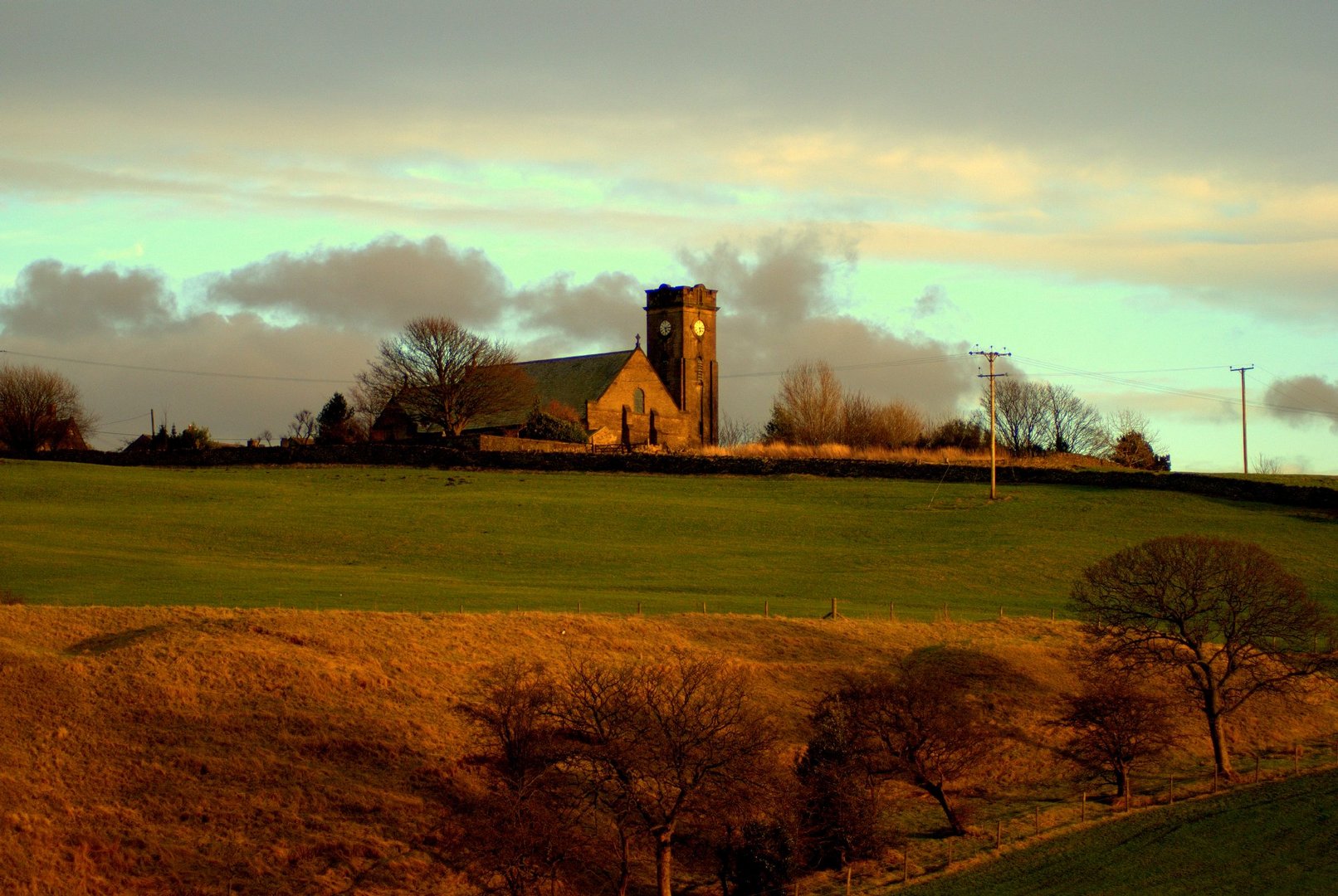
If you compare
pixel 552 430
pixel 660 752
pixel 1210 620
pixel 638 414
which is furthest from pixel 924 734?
pixel 638 414

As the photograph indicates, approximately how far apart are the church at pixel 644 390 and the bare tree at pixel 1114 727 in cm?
4888

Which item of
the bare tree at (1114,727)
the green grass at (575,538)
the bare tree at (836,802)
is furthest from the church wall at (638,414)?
the bare tree at (836,802)

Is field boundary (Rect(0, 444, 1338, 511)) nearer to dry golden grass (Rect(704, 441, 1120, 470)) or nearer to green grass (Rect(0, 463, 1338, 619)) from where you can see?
green grass (Rect(0, 463, 1338, 619))

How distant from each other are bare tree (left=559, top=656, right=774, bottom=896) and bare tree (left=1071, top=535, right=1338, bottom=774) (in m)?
13.0

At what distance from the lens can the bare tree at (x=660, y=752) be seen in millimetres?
24656

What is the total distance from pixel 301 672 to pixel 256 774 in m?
4.27

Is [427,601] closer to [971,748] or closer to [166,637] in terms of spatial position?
[166,637]

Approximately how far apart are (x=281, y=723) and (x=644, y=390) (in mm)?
71540

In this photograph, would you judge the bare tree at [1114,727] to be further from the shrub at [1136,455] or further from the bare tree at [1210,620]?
the shrub at [1136,455]

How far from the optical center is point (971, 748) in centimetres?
3027

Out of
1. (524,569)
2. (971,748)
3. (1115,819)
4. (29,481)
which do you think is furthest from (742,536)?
(29,481)

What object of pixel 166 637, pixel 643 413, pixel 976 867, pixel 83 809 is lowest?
pixel 976 867

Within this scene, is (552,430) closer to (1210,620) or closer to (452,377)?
(452,377)

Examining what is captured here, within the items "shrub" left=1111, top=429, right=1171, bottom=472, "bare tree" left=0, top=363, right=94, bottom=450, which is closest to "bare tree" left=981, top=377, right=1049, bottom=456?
"shrub" left=1111, top=429, right=1171, bottom=472
